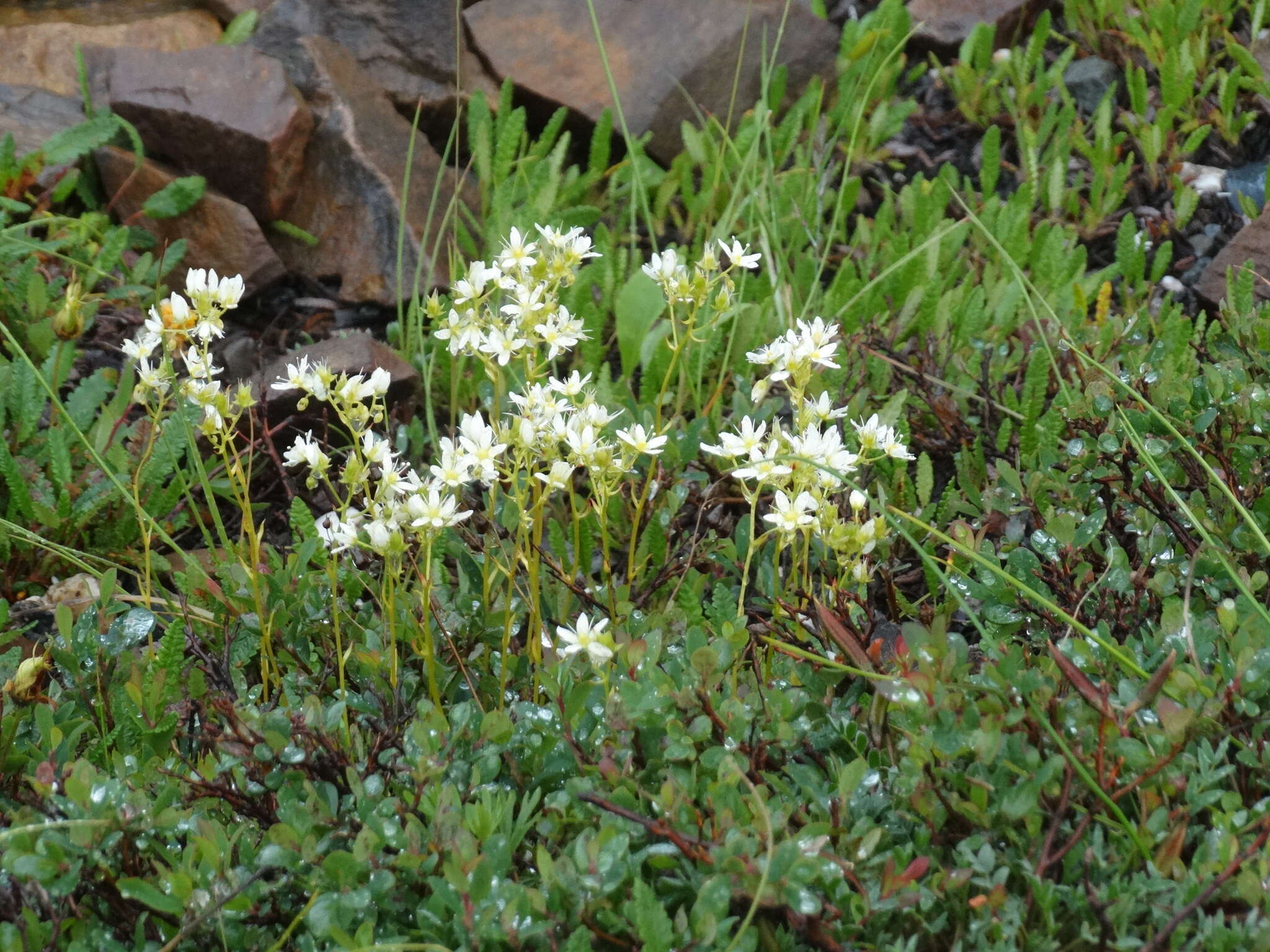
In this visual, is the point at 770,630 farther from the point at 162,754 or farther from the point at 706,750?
the point at 162,754

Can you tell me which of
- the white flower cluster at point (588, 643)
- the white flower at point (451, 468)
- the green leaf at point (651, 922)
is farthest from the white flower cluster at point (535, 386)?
the green leaf at point (651, 922)

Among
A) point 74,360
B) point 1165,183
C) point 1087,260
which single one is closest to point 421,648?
point 74,360

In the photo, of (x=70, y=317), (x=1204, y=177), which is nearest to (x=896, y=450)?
(x=70, y=317)

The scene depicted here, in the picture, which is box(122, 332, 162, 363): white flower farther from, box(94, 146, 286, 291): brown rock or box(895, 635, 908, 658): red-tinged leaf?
box(94, 146, 286, 291): brown rock

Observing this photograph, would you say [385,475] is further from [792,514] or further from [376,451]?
[792,514]

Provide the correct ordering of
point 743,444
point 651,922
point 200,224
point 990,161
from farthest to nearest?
point 990,161 < point 200,224 < point 743,444 < point 651,922
